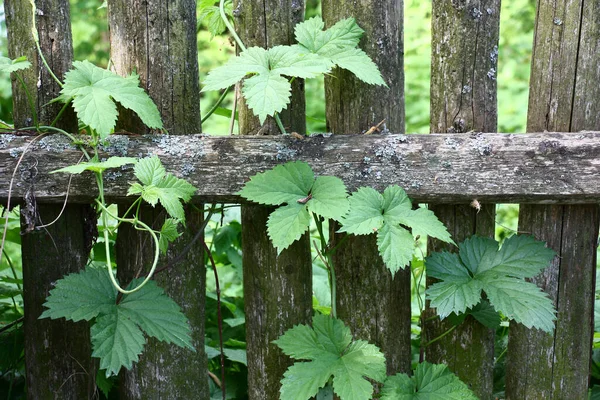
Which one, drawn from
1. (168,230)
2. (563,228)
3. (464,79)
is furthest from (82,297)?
(563,228)

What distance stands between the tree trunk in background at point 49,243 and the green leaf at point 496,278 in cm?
98

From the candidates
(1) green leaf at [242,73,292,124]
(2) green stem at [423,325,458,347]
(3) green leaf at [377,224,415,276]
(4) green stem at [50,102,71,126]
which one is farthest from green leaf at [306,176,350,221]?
(4) green stem at [50,102,71,126]

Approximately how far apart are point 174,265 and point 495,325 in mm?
910

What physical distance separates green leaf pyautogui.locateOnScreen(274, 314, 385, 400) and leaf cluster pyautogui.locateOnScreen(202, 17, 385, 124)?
0.58 metres

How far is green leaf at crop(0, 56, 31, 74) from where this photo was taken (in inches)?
58.7

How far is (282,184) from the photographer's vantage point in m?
1.53

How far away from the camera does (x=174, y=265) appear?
1.76 meters

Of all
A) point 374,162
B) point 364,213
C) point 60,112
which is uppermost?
point 60,112

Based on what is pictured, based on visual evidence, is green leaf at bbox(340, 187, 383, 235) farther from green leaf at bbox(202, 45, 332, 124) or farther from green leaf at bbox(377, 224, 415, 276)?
green leaf at bbox(202, 45, 332, 124)

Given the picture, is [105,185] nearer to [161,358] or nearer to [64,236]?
[64,236]

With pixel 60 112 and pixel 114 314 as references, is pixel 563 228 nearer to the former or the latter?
pixel 114 314

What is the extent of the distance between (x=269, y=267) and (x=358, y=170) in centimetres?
39

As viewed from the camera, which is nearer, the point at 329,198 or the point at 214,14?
the point at 329,198

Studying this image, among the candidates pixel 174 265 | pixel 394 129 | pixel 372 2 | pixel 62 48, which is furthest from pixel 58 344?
pixel 372 2
